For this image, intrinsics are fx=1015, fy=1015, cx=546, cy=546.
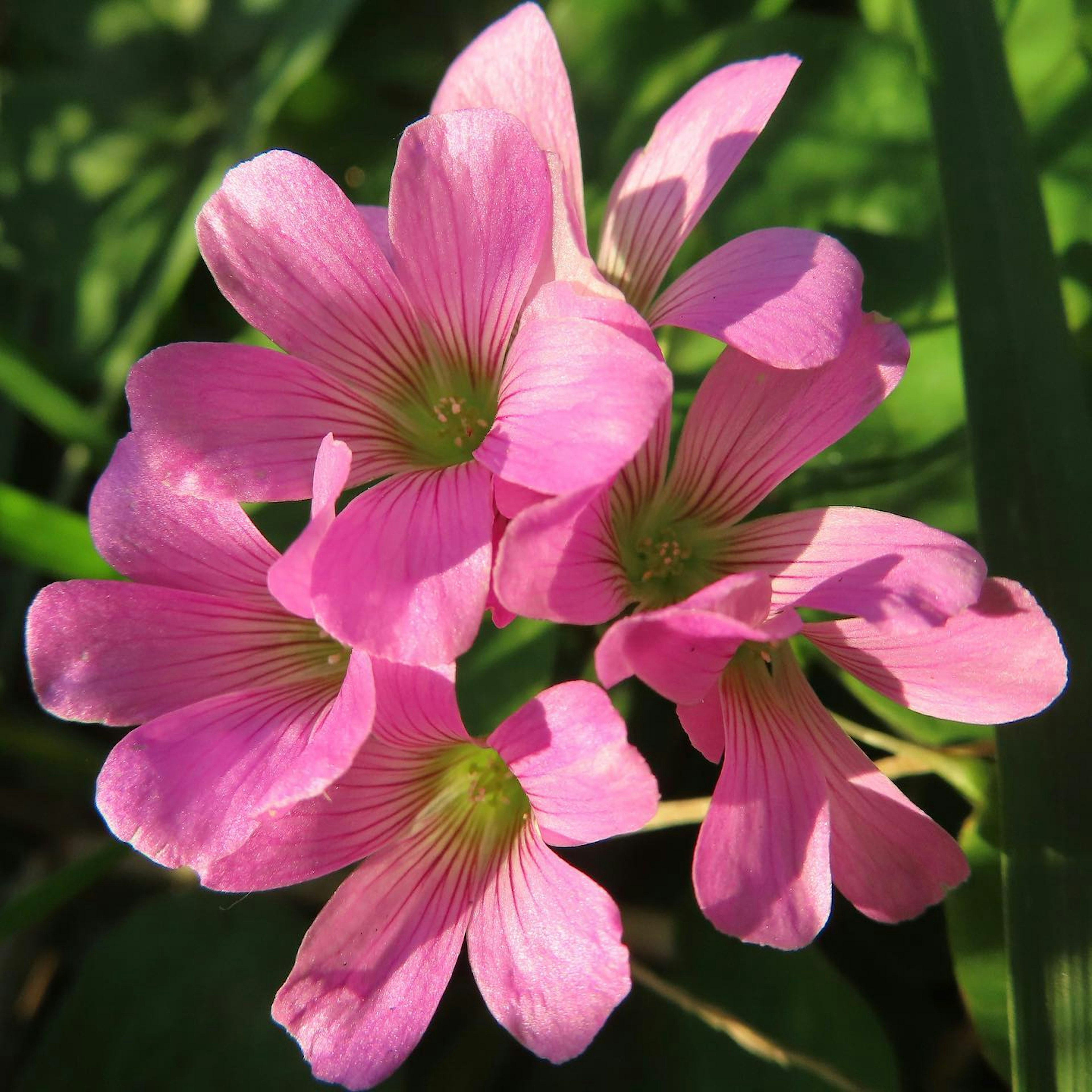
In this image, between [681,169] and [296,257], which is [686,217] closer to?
[681,169]

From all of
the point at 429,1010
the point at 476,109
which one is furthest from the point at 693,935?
the point at 476,109

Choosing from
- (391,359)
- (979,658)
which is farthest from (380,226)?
(979,658)

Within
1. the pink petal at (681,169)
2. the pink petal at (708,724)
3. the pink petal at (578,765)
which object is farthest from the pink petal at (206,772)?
the pink petal at (681,169)

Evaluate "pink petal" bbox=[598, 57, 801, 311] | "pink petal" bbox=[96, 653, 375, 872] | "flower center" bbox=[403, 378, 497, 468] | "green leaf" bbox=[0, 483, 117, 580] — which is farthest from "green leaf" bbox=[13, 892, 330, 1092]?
"pink petal" bbox=[598, 57, 801, 311]

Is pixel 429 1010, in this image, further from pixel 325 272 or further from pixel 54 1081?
pixel 54 1081

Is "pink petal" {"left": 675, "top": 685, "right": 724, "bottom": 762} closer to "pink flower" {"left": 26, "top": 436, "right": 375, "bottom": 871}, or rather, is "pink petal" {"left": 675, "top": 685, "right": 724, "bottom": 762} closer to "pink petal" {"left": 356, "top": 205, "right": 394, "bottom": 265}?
"pink flower" {"left": 26, "top": 436, "right": 375, "bottom": 871}

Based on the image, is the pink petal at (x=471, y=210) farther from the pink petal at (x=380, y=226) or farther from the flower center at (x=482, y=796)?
the flower center at (x=482, y=796)
